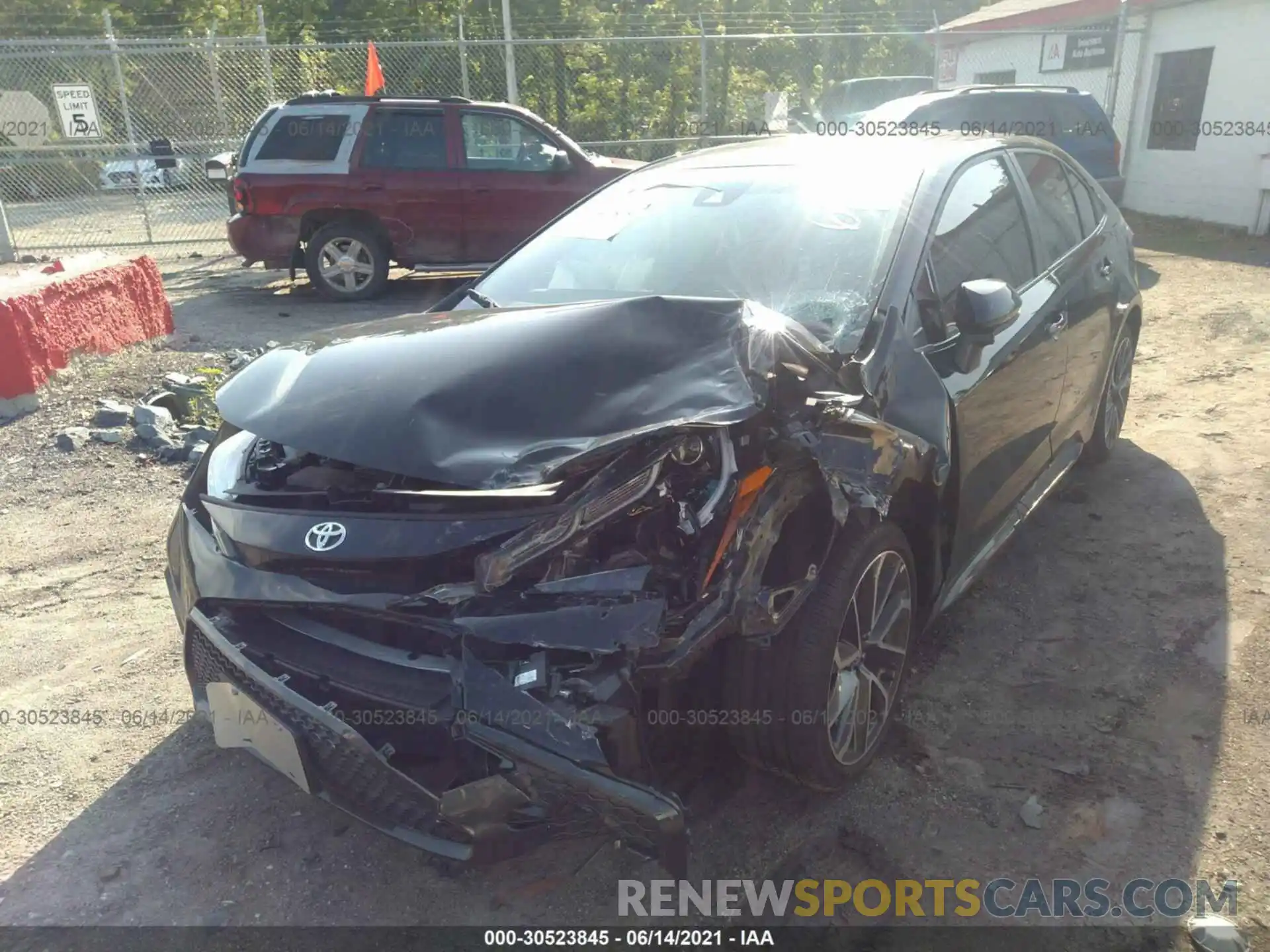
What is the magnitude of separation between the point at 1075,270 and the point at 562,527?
300 centimetres

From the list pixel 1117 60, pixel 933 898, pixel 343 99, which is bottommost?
pixel 933 898

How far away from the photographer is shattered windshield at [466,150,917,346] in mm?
3023

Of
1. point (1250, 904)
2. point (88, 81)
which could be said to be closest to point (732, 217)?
point (1250, 904)

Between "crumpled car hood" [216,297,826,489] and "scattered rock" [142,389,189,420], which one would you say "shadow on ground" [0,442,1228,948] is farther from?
"scattered rock" [142,389,189,420]

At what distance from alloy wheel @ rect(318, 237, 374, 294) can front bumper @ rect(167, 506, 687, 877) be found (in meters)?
8.29

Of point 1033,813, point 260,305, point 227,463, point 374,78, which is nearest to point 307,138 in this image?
point 260,305

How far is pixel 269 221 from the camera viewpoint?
383 inches

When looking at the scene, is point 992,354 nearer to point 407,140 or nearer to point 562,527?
point 562,527

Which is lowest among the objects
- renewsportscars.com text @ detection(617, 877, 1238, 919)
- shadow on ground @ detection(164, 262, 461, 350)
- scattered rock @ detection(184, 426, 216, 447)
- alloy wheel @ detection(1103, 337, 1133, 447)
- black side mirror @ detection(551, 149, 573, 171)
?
shadow on ground @ detection(164, 262, 461, 350)

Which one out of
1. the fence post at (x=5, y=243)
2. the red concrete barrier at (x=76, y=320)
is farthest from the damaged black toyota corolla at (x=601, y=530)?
the fence post at (x=5, y=243)

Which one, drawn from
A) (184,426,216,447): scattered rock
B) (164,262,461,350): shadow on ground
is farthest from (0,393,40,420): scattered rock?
(164,262,461,350): shadow on ground

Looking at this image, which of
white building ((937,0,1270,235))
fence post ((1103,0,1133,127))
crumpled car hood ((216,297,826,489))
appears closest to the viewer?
crumpled car hood ((216,297,826,489))

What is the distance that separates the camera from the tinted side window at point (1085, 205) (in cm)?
445

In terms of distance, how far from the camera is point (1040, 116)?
34.9ft
